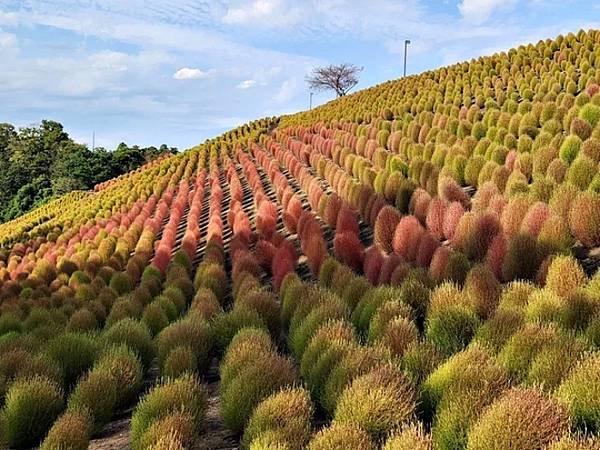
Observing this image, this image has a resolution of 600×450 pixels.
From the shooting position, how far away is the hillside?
412cm

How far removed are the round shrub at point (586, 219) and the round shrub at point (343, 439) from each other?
4.52 metres

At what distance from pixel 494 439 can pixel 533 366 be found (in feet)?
3.43

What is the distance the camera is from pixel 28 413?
5312mm

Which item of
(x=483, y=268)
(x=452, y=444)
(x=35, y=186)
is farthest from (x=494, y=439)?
(x=35, y=186)

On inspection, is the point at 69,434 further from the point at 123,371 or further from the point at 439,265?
the point at 439,265

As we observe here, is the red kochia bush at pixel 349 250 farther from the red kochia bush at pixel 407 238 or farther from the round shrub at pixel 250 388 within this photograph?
the round shrub at pixel 250 388

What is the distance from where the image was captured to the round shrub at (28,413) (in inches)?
207

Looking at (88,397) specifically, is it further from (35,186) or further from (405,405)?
(35,186)

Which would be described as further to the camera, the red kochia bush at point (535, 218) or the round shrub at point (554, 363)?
the red kochia bush at point (535, 218)

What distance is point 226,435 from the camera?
4875 millimetres

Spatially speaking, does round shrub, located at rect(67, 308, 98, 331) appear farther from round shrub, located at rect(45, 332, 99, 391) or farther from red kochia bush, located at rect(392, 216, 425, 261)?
red kochia bush, located at rect(392, 216, 425, 261)

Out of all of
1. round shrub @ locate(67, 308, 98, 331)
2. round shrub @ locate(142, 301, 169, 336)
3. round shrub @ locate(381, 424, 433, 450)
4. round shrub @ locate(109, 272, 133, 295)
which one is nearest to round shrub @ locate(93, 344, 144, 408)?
round shrub @ locate(142, 301, 169, 336)

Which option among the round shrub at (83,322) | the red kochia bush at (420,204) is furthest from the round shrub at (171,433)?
the red kochia bush at (420,204)

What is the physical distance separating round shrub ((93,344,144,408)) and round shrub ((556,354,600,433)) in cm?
382
